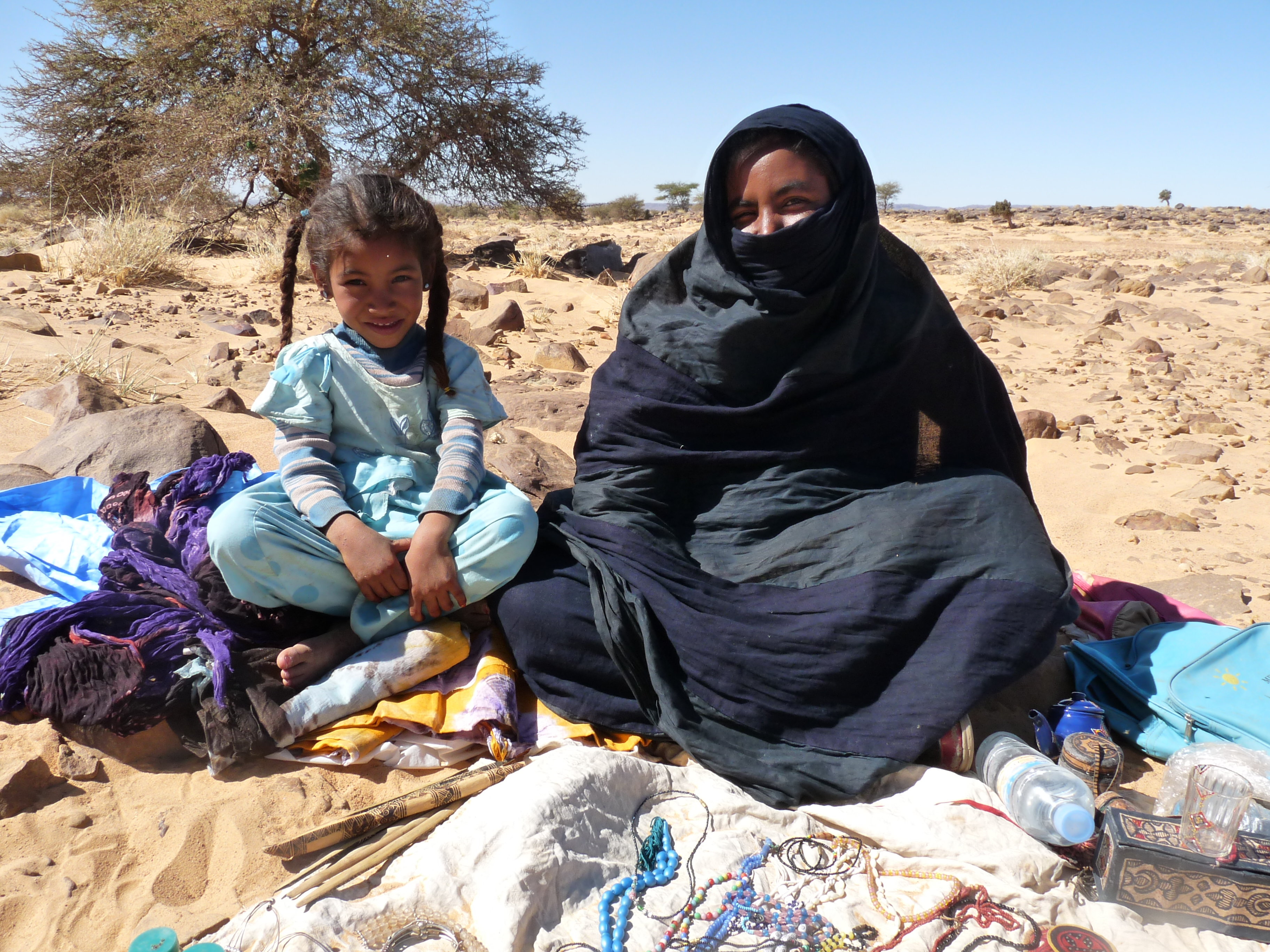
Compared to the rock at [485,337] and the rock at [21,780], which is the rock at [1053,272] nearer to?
the rock at [485,337]

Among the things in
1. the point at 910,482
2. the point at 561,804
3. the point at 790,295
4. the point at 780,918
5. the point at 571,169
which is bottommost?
the point at 780,918

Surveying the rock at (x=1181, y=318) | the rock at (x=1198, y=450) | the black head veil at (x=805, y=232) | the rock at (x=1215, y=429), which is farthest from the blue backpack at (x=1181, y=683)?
the rock at (x=1181, y=318)

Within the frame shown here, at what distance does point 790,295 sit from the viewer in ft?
7.97

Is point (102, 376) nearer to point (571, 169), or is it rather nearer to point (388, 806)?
point (388, 806)

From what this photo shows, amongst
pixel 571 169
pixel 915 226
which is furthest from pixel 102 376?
pixel 915 226

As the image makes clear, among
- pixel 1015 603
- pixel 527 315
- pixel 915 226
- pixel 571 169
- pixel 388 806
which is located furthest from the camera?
pixel 915 226

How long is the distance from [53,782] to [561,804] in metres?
1.20

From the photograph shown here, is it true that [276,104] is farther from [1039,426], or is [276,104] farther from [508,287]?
[1039,426]

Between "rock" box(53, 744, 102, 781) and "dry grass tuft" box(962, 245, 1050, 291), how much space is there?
10030mm

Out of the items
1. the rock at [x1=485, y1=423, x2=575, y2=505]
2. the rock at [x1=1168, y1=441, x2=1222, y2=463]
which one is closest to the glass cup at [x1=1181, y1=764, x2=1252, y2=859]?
the rock at [x1=485, y1=423, x2=575, y2=505]

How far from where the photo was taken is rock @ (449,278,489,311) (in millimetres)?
8047

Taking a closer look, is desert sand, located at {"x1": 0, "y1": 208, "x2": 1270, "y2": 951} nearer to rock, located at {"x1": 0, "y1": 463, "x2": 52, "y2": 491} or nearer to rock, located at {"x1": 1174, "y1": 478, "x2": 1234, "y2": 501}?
rock, located at {"x1": 1174, "y1": 478, "x2": 1234, "y2": 501}

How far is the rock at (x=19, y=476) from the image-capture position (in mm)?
3518

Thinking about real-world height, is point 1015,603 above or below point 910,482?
below
